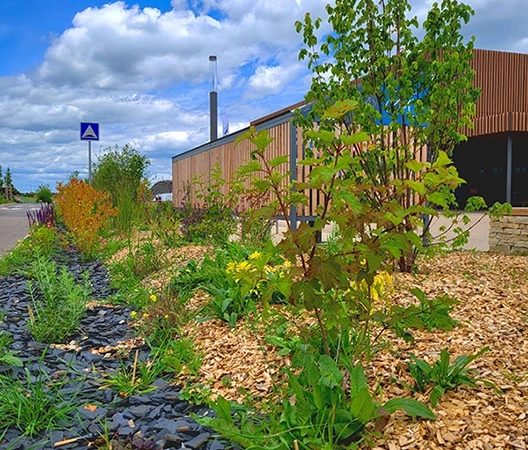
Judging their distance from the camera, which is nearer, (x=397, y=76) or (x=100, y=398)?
(x=100, y=398)

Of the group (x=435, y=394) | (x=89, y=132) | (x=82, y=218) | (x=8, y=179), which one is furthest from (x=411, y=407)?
(x=8, y=179)

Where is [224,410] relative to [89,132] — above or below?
below

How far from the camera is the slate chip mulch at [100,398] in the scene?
190cm

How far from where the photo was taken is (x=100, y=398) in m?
2.28

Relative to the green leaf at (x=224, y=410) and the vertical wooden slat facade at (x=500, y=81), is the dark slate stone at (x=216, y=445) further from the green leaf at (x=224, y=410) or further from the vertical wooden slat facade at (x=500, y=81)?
the vertical wooden slat facade at (x=500, y=81)

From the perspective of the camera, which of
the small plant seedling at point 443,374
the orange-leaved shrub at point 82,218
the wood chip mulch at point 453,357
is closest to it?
the wood chip mulch at point 453,357

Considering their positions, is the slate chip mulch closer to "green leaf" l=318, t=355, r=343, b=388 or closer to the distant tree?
"green leaf" l=318, t=355, r=343, b=388

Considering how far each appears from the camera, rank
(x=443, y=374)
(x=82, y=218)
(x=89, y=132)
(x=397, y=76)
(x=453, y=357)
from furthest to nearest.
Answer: (x=89, y=132)
(x=82, y=218)
(x=397, y=76)
(x=453, y=357)
(x=443, y=374)

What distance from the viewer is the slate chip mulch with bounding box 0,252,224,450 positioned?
6.23ft

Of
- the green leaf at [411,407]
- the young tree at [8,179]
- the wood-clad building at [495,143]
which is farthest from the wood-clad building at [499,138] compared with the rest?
the young tree at [8,179]

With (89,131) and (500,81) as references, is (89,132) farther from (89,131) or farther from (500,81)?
(500,81)

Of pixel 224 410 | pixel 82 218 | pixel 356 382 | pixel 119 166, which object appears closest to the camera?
pixel 356 382

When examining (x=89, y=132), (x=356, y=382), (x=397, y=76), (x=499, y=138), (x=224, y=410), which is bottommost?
(x=224, y=410)

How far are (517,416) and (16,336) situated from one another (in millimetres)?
2783
